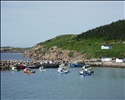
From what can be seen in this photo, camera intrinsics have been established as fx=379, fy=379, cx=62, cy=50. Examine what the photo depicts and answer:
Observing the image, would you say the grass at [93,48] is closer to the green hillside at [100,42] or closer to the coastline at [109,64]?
the green hillside at [100,42]

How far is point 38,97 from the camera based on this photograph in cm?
5472

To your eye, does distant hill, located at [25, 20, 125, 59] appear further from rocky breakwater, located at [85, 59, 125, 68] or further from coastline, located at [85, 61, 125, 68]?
coastline, located at [85, 61, 125, 68]

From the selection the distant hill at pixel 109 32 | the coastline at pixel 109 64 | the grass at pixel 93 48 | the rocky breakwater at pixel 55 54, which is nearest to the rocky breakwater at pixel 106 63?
Answer: the coastline at pixel 109 64

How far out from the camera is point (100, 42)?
14000cm

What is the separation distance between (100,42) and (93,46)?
772 cm

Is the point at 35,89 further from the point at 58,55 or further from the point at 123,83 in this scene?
the point at 58,55

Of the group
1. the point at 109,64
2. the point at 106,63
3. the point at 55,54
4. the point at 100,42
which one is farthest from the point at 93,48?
A: the point at 109,64

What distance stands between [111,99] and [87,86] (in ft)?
45.0

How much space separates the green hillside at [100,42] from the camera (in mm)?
121194

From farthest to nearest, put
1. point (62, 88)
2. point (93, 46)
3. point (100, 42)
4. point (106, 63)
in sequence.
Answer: point (100, 42)
point (93, 46)
point (106, 63)
point (62, 88)

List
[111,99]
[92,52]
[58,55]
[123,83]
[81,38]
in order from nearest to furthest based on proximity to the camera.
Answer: [111,99]
[123,83]
[92,52]
[58,55]
[81,38]

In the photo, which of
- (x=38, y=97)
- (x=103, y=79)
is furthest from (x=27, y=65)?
(x=38, y=97)

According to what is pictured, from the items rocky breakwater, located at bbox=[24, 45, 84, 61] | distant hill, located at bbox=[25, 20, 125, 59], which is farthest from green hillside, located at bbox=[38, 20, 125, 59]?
rocky breakwater, located at bbox=[24, 45, 84, 61]

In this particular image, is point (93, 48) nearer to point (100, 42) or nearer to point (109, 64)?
point (100, 42)
